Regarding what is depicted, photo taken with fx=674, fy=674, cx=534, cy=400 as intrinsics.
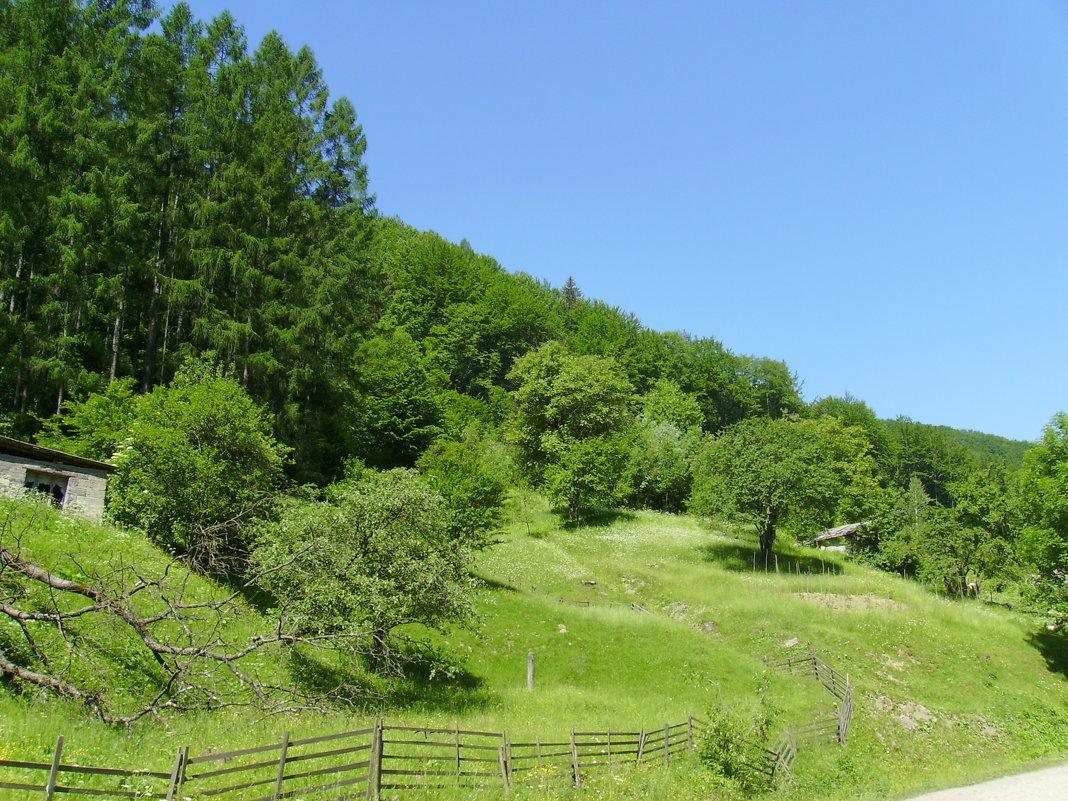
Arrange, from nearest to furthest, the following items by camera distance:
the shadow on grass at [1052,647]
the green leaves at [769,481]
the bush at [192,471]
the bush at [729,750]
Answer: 1. the bush at [729,750]
2. the bush at [192,471]
3. the shadow on grass at [1052,647]
4. the green leaves at [769,481]

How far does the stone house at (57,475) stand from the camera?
2539 cm

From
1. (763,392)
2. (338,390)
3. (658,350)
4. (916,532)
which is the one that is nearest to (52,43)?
(338,390)

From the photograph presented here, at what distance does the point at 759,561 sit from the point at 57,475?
145ft

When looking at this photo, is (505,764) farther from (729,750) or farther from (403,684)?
(403,684)

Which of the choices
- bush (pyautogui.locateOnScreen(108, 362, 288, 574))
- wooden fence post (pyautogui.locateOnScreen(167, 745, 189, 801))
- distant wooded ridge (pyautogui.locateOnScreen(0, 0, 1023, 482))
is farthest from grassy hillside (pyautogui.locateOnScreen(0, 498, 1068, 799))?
distant wooded ridge (pyautogui.locateOnScreen(0, 0, 1023, 482))

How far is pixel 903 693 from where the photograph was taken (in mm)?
29953

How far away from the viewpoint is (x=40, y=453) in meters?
25.8

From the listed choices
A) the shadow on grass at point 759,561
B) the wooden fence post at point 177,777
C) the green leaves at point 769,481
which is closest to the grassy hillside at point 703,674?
the shadow on grass at point 759,561

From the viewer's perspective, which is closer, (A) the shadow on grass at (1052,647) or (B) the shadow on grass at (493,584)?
(A) the shadow on grass at (1052,647)

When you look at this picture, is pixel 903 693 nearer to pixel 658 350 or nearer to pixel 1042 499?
pixel 1042 499

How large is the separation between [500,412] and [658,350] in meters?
32.0

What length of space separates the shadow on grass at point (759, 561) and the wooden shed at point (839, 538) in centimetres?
2085

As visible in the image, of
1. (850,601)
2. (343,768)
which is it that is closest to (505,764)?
(343,768)

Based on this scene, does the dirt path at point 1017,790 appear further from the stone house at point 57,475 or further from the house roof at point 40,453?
the house roof at point 40,453
